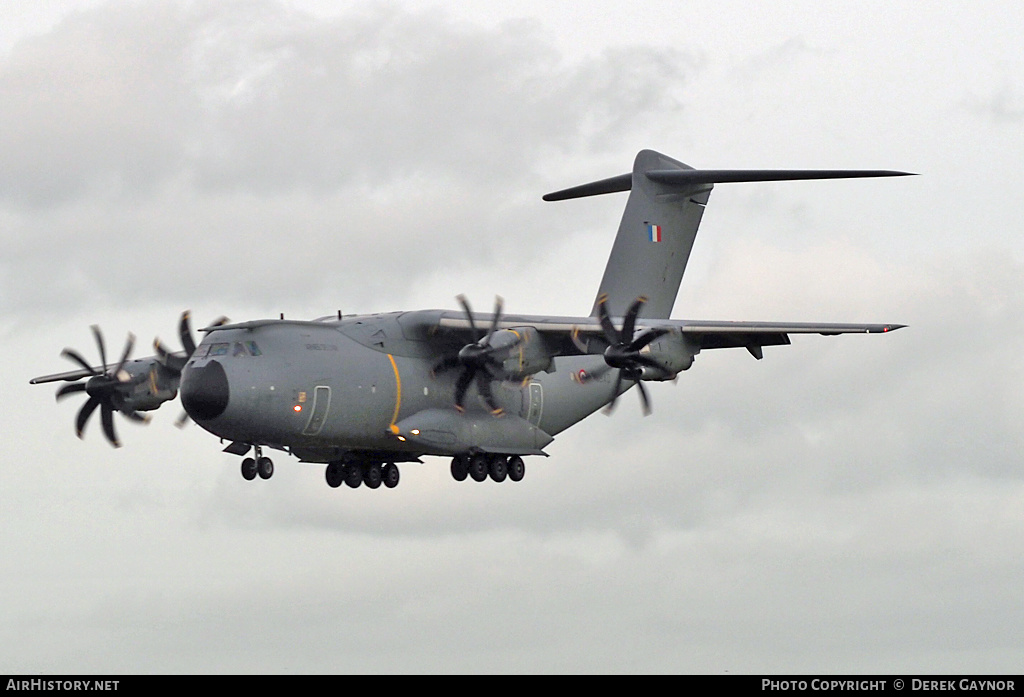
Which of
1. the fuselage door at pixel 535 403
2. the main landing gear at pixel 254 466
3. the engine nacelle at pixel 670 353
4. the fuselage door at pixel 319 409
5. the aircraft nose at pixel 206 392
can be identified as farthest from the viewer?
the fuselage door at pixel 535 403

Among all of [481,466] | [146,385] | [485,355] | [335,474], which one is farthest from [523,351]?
[146,385]

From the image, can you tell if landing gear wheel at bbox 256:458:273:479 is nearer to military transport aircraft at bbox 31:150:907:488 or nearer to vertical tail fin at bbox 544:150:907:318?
military transport aircraft at bbox 31:150:907:488

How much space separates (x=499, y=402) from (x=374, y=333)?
3.00 meters

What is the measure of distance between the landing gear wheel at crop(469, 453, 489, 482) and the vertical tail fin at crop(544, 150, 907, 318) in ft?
16.9

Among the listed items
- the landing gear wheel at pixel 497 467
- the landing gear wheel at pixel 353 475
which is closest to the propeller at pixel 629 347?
the landing gear wheel at pixel 497 467

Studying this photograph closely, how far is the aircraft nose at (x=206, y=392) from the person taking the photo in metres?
29.8

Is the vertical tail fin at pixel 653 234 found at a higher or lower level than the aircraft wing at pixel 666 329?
higher

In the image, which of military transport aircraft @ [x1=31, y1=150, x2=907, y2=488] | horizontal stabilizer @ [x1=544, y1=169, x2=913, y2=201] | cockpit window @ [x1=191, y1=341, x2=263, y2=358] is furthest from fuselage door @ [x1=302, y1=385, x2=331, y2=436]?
horizontal stabilizer @ [x1=544, y1=169, x2=913, y2=201]

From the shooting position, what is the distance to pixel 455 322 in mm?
32344

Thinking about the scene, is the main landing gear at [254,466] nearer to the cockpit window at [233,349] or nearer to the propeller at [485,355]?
the cockpit window at [233,349]

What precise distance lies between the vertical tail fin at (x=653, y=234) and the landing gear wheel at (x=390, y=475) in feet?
19.7

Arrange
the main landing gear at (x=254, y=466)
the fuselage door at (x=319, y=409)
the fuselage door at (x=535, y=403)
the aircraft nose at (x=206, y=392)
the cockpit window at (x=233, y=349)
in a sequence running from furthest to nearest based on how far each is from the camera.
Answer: the fuselage door at (x=535, y=403) < the main landing gear at (x=254, y=466) < the fuselage door at (x=319, y=409) < the cockpit window at (x=233, y=349) < the aircraft nose at (x=206, y=392)
